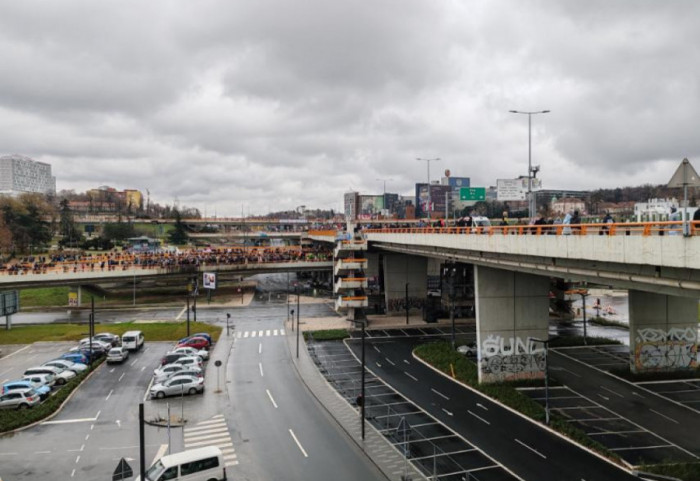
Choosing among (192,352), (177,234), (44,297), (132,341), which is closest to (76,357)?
(132,341)

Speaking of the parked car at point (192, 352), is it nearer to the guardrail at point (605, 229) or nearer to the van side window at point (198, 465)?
the van side window at point (198, 465)

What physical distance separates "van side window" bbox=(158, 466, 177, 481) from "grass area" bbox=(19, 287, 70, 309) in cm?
6971

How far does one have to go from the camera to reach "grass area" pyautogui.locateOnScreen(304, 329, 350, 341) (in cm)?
5381

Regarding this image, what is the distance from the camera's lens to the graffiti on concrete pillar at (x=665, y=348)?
3916 cm

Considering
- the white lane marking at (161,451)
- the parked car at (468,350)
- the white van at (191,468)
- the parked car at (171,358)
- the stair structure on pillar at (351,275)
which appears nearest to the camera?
the white van at (191,468)

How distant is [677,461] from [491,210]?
110910 millimetres

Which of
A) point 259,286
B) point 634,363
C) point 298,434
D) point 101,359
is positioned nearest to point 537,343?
point 634,363

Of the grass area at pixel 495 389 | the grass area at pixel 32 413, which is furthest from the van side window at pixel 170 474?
the grass area at pixel 495 389

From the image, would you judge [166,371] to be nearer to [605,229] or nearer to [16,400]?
[16,400]

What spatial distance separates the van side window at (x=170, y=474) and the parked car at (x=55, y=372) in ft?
75.5

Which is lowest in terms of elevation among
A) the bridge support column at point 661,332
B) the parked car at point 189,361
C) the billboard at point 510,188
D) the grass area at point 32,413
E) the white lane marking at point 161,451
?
the white lane marking at point 161,451

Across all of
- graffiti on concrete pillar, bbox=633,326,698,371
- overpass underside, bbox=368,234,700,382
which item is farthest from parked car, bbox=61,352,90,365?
graffiti on concrete pillar, bbox=633,326,698,371

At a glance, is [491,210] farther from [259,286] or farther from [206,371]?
[206,371]

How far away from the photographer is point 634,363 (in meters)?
39.2
